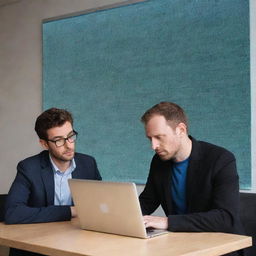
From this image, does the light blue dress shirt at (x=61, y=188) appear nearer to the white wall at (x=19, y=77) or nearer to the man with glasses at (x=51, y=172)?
the man with glasses at (x=51, y=172)

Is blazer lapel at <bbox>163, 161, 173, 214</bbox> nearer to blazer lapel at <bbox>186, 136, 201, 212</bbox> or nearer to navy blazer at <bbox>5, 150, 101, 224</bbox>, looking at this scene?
blazer lapel at <bbox>186, 136, 201, 212</bbox>

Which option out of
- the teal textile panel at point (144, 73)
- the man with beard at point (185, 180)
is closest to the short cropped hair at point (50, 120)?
the man with beard at point (185, 180)

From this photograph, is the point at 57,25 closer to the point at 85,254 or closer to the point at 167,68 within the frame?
the point at 167,68

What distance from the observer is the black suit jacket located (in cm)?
263

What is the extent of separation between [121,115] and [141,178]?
0.54 metres

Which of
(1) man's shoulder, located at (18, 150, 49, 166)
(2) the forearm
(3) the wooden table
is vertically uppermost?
(1) man's shoulder, located at (18, 150, 49, 166)

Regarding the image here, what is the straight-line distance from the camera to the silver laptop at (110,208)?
247cm

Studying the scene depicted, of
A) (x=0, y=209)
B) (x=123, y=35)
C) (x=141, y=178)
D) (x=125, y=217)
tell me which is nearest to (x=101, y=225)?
(x=125, y=217)

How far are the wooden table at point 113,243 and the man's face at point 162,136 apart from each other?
1.52 ft

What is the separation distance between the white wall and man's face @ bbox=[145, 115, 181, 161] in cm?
254

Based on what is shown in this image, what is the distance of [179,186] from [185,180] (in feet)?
0.16

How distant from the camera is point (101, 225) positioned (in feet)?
8.77

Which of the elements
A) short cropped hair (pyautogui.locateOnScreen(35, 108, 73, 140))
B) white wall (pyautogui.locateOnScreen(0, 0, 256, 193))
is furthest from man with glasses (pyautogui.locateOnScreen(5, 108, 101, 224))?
white wall (pyautogui.locateOnScreen(0, 0, 256, 193))

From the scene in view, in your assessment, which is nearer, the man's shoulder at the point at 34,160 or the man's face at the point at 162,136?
the man's face at the point at 162,136
